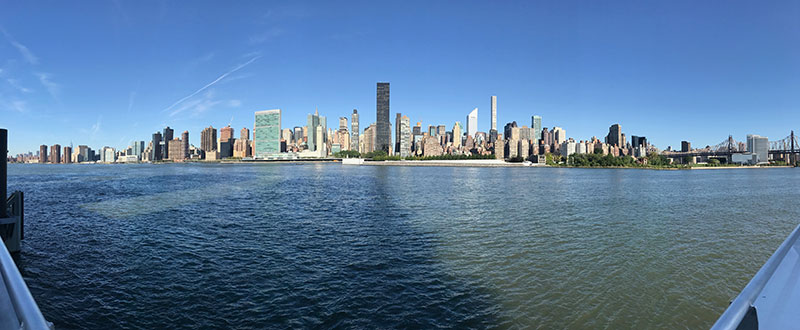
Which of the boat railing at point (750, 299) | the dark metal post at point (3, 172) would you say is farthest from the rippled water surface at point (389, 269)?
the boat railing at point (750, 299)

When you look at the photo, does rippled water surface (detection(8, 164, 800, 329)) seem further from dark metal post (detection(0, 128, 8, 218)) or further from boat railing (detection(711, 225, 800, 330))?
boat railing (detection(711, 225, 800, 330))

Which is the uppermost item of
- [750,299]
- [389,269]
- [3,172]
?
[3,172]

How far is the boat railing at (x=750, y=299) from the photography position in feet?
8.21

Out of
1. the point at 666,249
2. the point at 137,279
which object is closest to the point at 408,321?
the point at 137,279

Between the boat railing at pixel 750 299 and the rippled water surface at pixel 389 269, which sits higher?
the boat railing at pixel 750 299

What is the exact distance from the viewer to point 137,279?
39.7ft

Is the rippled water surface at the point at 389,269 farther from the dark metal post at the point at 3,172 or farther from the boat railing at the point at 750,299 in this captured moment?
the boat railing at the point at 750,299

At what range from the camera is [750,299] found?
2576mm

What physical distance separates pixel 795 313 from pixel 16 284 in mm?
4719

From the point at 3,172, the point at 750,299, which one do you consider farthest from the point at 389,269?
the point at 3,172

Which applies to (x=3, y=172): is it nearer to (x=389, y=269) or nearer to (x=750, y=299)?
(x=389, y=269)

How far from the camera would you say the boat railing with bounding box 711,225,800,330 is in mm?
2504

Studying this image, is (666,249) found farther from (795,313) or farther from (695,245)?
(795,313)

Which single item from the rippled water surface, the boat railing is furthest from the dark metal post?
the boat railing
